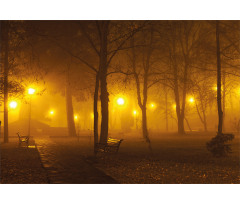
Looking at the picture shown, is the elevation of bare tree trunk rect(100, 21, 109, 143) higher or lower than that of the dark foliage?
higher

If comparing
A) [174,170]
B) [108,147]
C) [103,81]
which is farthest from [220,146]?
[103,81]

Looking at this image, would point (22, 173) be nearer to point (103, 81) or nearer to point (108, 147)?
point (108, 147)

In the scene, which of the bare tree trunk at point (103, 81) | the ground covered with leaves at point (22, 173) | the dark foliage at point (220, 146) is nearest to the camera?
the ground covered with leaves at point (22, 173)

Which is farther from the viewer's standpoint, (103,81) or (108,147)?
(103,81)

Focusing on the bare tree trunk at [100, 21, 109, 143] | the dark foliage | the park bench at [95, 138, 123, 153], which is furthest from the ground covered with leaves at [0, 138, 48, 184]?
the dark foliage

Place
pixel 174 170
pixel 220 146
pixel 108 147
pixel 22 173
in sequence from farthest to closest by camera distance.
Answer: pixel 108 147 < pixel 220 146 < pixel 174 170 < pixel 22 173

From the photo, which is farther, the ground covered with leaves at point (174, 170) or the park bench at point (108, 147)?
the park bench at point (108, 147)

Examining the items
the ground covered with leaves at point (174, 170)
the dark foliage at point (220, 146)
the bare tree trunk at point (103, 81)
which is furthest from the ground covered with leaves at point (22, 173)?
the dark foliage at point (220, 146)

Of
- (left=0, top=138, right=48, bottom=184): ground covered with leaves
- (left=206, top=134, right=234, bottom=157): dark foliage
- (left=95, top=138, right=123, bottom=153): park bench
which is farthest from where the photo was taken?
(left=95, top=138, right=123, bottom=153): park bench

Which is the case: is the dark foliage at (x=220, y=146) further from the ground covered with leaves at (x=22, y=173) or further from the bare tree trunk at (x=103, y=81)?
the ground covered with leaves at (x=22, y=173)

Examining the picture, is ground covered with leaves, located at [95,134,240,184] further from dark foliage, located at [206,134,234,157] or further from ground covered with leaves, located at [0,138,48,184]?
ground covered with leaves, located at [0,138,48,184]

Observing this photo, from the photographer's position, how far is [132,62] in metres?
29.0

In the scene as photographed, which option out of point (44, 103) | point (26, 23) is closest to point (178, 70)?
point (26, 23)
